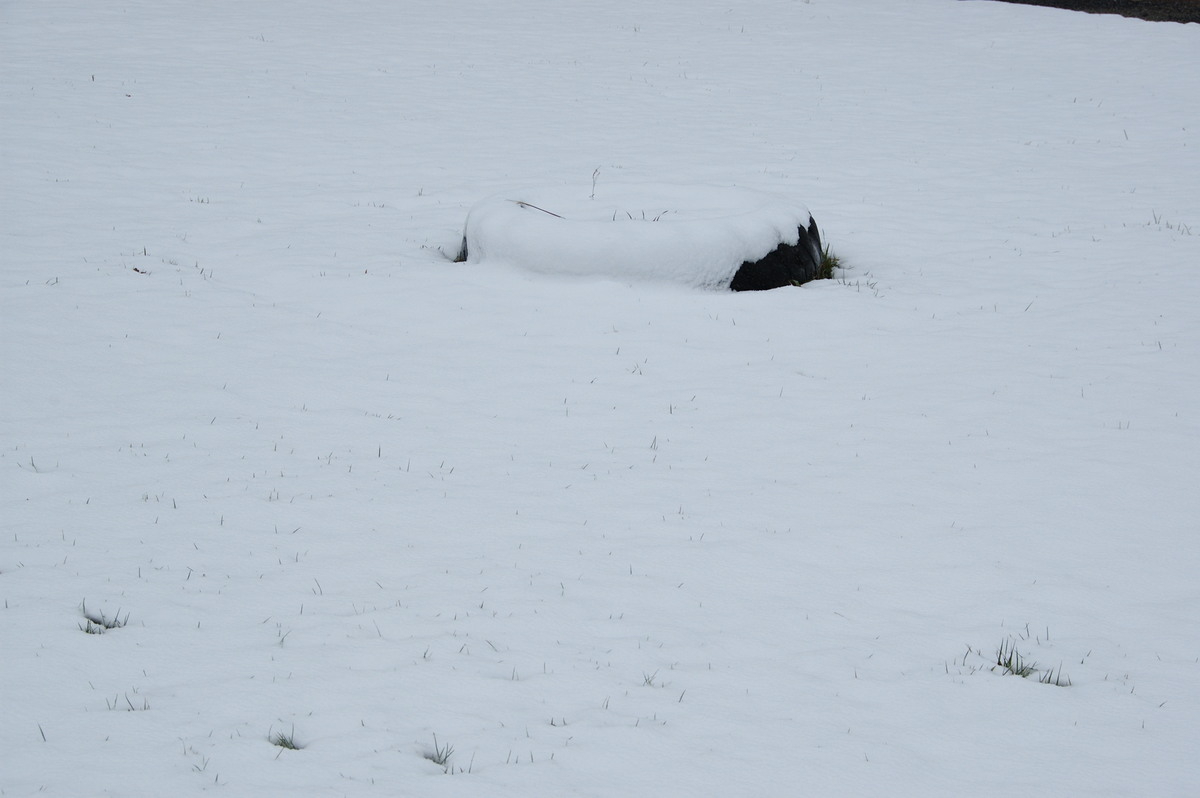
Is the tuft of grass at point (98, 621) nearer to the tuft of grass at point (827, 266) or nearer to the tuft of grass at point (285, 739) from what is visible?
the tuft of grass at point (285, 739)

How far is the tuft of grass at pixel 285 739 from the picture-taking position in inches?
163

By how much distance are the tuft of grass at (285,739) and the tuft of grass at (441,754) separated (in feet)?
1.76

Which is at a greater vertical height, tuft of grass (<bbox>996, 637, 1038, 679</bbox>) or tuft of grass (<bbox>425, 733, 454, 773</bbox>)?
tuft of grass (<bbox>996, 637, 1038, 679</bbox>)

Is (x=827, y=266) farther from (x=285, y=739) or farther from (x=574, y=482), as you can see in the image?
(x=285, y=739)

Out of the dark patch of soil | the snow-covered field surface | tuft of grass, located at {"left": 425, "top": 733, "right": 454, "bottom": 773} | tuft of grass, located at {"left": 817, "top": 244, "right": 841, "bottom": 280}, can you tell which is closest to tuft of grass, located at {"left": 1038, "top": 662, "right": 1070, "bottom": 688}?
the snow-covered field surface

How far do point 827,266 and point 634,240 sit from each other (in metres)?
2.35

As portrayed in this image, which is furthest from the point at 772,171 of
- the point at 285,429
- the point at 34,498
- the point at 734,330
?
the point at 34,498

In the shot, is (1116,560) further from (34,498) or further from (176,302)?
(176,302)

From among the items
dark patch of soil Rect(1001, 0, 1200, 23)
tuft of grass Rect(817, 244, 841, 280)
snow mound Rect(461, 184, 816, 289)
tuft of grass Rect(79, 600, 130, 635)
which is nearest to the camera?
tuft of grass Rect(79, 600, 130, 635)

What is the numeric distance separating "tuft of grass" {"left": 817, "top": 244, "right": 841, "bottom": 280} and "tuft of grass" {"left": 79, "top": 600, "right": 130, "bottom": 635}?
318 inches

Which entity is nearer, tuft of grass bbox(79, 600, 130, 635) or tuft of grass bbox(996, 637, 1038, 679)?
tuft of grass bbox(79, 600, 130, 635)

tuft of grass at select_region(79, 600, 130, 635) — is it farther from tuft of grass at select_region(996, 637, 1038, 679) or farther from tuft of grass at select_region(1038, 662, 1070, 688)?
tuft of grass at select_region(1038, 662, 1070, 688)

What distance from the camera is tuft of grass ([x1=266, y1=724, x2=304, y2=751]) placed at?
415 centimetres

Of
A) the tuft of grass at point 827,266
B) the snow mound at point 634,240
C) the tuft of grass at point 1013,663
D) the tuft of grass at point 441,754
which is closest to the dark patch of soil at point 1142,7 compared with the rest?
the tuft of grass at point 827,266
